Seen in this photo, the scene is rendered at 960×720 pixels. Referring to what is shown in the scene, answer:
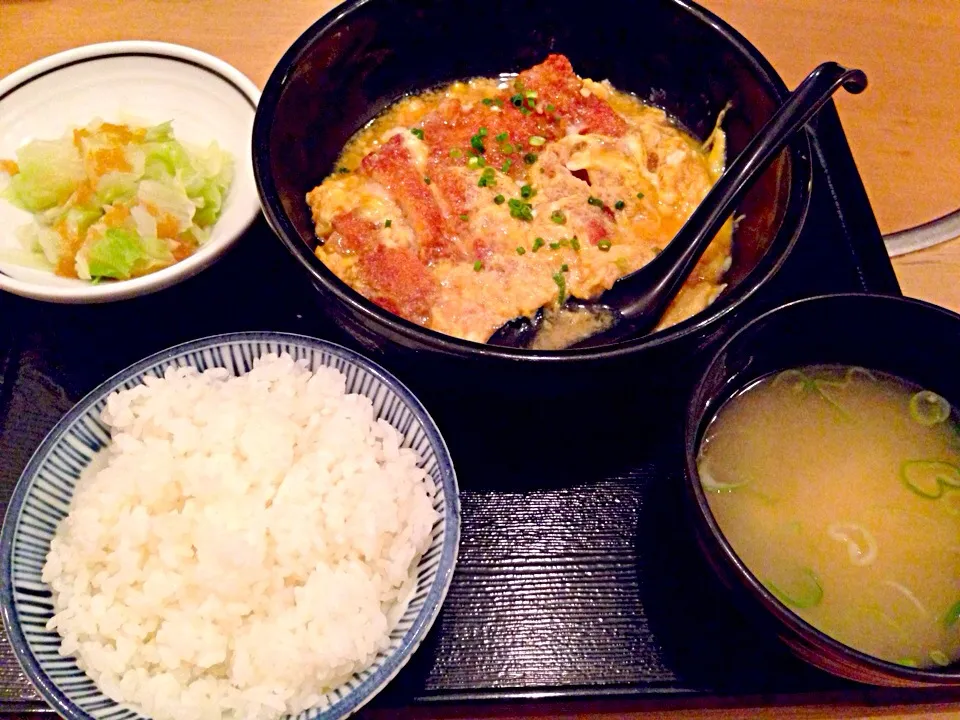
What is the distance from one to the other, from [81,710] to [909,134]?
113 inches

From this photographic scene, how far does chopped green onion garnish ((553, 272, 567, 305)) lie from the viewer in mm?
1673

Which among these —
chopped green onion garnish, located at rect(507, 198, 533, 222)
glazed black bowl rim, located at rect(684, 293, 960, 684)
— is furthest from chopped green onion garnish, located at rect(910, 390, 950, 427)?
chopped green onion garnish, located at rect(507, 198, 533, 222)

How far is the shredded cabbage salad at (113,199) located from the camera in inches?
70.1

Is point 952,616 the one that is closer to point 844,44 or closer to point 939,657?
point 939,657

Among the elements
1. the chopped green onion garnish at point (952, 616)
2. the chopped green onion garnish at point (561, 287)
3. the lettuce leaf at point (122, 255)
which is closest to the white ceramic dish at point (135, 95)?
the lettuce leaf at point (122, 255)

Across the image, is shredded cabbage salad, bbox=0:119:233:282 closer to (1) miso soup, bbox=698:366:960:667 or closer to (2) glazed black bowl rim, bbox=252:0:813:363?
(2) glazed black bowl rim, bbox=252:0:813:363

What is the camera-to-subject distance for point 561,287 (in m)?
1.67

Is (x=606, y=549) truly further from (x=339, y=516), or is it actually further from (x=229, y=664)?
(x=229, y=664)

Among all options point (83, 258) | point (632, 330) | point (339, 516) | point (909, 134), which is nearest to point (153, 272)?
point (83, 258)

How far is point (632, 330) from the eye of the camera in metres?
1.66

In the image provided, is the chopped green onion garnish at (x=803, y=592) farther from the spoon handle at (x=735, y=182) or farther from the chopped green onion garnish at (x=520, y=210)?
the chopped green onion garnish at (x=520, y=210)

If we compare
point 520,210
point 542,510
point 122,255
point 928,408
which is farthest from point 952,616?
point 122,255

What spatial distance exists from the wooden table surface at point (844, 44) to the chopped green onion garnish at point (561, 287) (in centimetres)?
124

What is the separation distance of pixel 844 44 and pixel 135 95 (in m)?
2.57
